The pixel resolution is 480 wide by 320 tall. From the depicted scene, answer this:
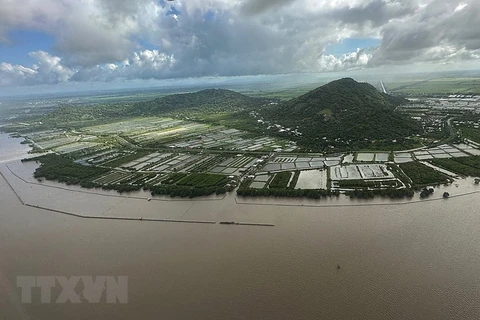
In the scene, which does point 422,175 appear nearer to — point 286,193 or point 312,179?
point 312,179

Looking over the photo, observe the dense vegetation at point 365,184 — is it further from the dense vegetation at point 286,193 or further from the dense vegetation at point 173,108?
the dense vegetation at point 173,108

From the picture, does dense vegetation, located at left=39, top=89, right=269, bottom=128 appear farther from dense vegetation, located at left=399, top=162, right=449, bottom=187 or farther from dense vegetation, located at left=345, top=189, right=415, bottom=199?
dense vegetation, located at left=345, top=189, right=415, bottom=199

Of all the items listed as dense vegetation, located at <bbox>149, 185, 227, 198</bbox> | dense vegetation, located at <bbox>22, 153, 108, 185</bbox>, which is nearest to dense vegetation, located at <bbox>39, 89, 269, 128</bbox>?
dense vegetation, located at <bbox>22, 153, 108, 185</bbox>

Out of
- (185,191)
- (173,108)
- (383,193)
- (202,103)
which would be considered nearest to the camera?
(383,193)

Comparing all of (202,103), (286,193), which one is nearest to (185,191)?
(286,193)

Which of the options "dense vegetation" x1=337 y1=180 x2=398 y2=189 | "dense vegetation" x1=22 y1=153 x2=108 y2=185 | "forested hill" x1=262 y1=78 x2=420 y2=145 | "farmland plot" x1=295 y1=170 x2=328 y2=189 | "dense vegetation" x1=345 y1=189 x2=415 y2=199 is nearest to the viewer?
"dense vegetation" x1=345 y1=189 x2=415 y2=199

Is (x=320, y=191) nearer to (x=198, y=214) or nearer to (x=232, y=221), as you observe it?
(x=232, y=221)
